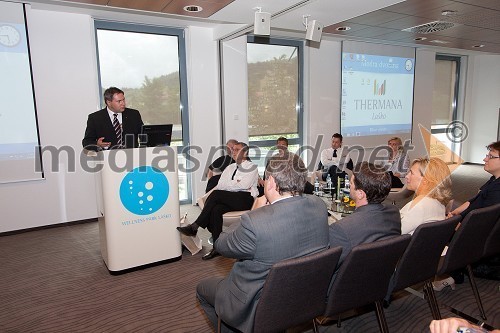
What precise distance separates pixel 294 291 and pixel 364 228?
0.58 m

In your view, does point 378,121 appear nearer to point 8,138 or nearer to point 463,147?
point 463,147

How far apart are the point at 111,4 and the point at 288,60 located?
3.78 meters

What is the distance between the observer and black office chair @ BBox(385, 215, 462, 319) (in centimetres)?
211

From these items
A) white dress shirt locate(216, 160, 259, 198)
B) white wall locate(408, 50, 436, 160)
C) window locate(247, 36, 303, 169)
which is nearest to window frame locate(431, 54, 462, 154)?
white wall locate(408, 50, 436, 160)

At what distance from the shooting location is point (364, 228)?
6.56ft

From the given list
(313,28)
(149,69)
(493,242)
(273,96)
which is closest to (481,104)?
(273,96)

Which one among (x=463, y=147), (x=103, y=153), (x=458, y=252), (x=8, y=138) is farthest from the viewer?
(x=463, y=147)

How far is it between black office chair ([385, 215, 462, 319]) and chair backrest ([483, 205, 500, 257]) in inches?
25.5

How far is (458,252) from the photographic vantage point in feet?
7.98

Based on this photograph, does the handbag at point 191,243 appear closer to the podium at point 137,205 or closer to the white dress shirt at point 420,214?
the podium at point 137,205

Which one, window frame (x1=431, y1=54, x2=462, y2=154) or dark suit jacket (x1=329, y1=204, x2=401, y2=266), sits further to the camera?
window frame (x1=431, y1=54, x2=462, y2=154)

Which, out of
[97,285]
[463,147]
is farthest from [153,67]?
[463,147]

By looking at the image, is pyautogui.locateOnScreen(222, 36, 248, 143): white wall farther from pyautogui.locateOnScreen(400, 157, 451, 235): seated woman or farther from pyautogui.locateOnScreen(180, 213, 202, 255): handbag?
pyautogui.locateOnScreen(400, 157, 451, 235): seated woman

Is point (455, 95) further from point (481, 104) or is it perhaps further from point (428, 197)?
point (428, 197)
